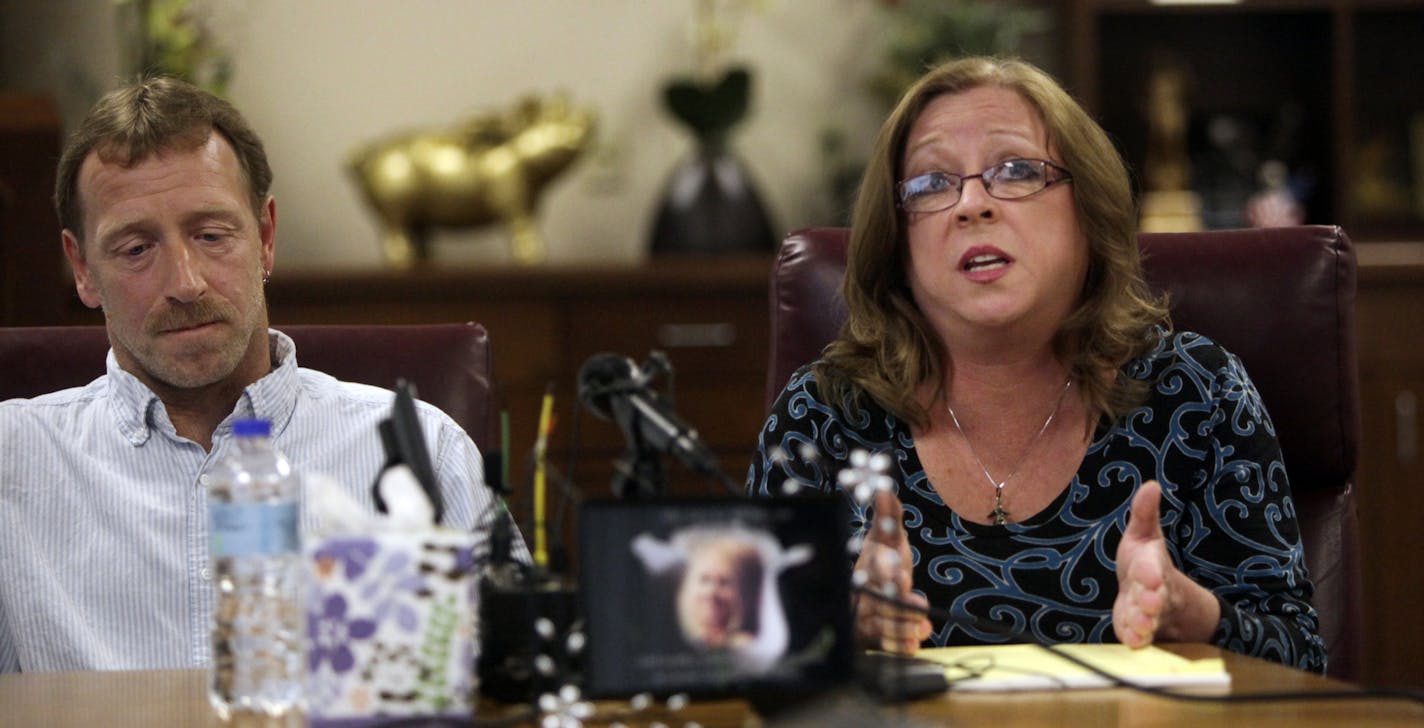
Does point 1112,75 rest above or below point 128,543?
above

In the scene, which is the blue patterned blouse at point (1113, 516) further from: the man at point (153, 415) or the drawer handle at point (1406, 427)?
the drawer handle at point (1406, 427)

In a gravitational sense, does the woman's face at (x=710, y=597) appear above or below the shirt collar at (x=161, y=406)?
below

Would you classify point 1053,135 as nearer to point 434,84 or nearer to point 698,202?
point 698,202

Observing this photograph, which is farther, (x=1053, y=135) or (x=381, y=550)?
(x=1053, y=135)

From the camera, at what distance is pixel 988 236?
69.0 inches

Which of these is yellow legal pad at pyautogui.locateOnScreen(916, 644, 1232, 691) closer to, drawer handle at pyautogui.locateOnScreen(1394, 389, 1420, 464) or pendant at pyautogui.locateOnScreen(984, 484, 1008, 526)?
pendant at pyautogui.locateOnScreen(984, 484, 1008, 526)

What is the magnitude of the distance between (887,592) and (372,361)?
0.91 m

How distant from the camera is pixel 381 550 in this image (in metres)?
1.05

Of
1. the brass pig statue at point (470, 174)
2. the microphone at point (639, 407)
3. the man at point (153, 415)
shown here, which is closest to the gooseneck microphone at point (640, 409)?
the microphone at point (639, 407)

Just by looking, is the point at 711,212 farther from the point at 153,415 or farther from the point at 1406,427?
the point at 153,415

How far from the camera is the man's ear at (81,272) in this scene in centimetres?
181

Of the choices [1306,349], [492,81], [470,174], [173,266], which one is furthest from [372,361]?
[492,81]

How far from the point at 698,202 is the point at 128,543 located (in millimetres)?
2239

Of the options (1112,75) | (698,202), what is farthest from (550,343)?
(1112,75)
